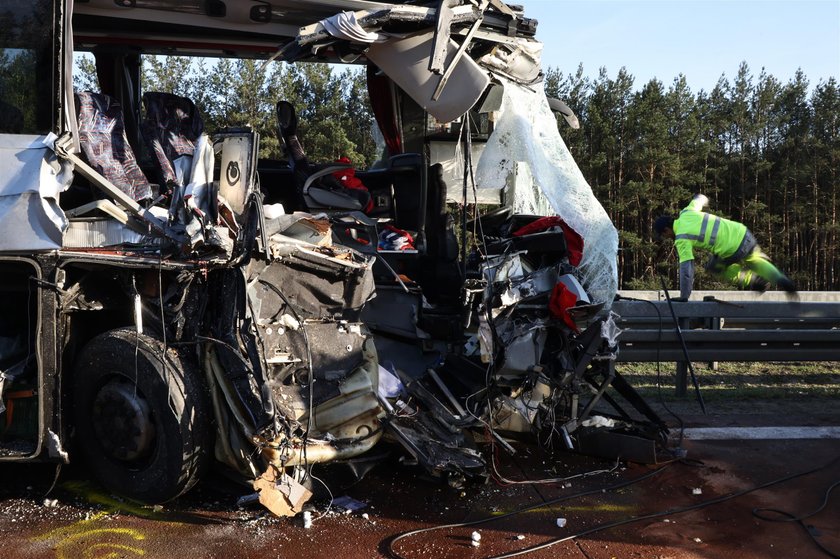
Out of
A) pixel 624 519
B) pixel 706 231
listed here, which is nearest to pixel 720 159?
pixel 706 231

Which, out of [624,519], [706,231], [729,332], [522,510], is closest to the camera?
[624,519]

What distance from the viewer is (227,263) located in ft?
13.1

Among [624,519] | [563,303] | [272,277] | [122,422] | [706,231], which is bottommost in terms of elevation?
[624,519]

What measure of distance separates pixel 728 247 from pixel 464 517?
165 inches

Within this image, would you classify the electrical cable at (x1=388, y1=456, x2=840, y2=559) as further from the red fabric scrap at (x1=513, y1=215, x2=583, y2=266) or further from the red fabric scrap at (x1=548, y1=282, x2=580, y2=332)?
the red fabric scrap at (x1=513, y1=215, x2=583, y2=266)

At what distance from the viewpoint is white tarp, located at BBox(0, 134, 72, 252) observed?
390 cm

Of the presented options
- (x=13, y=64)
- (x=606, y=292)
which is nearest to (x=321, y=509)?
(x=606, y=292)

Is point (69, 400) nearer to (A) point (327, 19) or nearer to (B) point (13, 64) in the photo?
(B) point (13, 64)

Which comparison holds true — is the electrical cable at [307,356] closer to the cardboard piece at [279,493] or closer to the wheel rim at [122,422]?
the cardboard piece at [279,493]

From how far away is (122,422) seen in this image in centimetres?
406

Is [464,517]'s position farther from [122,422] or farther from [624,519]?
[122,422]

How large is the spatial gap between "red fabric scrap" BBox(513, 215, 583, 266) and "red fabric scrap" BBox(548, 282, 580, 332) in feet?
1.26

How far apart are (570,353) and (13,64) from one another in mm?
3894

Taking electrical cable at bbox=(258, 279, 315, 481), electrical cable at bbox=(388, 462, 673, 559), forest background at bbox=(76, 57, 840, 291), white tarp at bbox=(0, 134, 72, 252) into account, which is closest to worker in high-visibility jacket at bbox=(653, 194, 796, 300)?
electrical cable at bbox=(388, 462, 673, 559)
